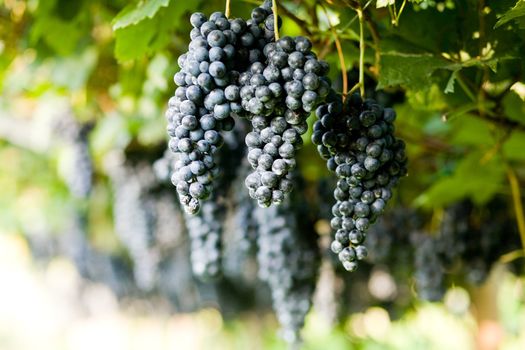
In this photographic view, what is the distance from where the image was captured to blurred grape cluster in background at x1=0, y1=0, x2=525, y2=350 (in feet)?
3.97

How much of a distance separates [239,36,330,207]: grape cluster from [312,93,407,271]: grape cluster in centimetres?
9

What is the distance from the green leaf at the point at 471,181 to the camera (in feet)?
6.02

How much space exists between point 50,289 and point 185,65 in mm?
6188

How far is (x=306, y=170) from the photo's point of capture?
2.15 meters

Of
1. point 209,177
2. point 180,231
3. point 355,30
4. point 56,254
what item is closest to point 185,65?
point 209,177

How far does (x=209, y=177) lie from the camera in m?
0.92

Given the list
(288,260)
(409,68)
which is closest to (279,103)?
(409,68)

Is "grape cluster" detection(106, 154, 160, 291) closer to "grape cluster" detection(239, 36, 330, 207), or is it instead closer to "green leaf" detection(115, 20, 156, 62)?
"green leaf" detection(115, 20, 156, 62)

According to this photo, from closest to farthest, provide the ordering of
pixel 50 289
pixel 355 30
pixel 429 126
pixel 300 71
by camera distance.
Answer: pixel 300 71 → pixel 355 30 → pixel 429 126 → pixel 50 289

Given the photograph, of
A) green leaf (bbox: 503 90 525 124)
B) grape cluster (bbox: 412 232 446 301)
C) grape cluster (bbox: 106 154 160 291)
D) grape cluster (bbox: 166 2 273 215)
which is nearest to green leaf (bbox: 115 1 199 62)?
grape cluster (bbox: 166 2 273 215)

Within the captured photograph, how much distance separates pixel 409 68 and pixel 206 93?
0.41m

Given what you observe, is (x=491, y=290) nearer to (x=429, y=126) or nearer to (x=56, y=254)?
(x=429, y=126)

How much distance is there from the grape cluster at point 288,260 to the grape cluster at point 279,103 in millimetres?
821

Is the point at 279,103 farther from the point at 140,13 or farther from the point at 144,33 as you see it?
the point at 144,33
